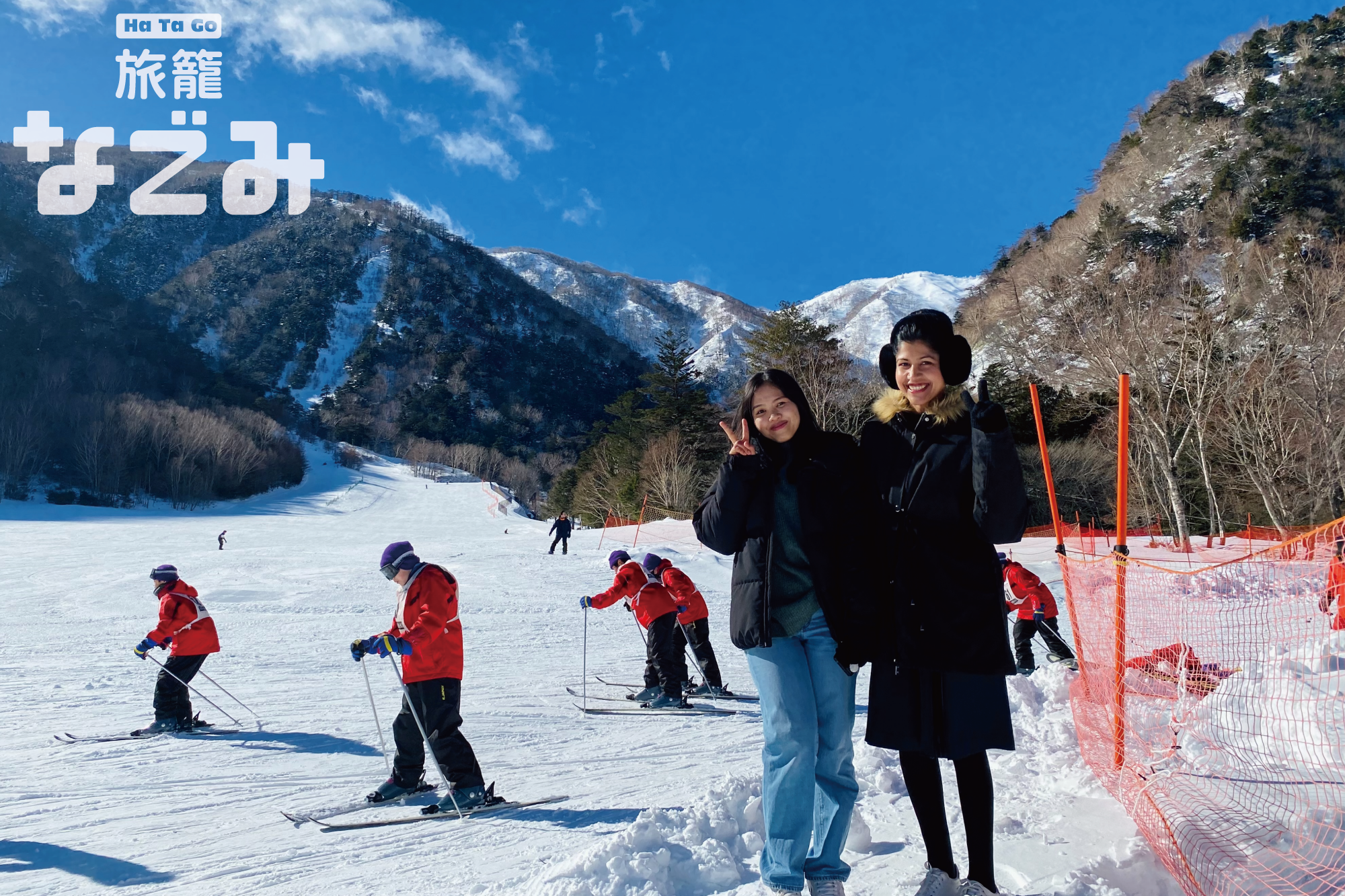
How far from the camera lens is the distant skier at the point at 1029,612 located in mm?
8406

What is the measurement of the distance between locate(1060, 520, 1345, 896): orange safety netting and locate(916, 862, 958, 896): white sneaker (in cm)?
76

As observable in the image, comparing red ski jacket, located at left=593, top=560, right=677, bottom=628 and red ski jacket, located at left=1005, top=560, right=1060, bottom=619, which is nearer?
red ski jacket, located at left=593, top=560, right=677, bottom=628

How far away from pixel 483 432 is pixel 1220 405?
379ft

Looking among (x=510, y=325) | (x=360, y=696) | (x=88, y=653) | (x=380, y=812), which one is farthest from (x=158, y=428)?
(x=510, y=325)

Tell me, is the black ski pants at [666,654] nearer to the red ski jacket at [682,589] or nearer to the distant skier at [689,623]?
the distant skier at [689,623]

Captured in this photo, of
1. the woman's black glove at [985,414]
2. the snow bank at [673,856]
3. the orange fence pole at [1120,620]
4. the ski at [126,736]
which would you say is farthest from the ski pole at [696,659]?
the woman's black glove at [985,414]

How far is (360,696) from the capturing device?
8000 millimetres

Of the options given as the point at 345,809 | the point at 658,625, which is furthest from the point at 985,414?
the point at 658,625

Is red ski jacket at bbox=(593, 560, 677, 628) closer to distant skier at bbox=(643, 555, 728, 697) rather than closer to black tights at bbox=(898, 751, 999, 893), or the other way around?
distant skier at bbox=(643, 555, 728, 697)

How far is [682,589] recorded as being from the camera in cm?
769

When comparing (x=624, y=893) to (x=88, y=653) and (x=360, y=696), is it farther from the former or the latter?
(x=88, y=653)

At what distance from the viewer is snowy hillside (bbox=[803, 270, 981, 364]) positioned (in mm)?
132488

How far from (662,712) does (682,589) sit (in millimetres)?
1194

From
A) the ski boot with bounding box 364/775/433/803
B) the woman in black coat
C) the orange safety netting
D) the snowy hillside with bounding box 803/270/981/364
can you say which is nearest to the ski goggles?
the ski boot with bounding box 364/775/433/803
